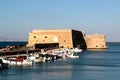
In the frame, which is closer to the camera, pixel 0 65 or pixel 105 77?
pixel 105 77

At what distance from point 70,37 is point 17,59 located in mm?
43771

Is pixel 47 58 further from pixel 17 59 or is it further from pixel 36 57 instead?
pixel 17 59

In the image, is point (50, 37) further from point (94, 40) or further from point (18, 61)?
point (18, 61)

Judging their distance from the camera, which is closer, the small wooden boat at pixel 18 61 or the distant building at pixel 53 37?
the small wooden boat at pixel 18 61

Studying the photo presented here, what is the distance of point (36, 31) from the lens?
88062mm

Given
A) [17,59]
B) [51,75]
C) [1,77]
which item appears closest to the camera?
[1,77]

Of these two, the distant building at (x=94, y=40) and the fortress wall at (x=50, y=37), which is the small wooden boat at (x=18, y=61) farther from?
the distant building at (x=94, y=40)

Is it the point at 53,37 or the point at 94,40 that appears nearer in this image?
the point at 53,37

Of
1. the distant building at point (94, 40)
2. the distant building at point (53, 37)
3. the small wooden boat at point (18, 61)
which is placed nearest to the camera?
the small wooden boat at point (18, 61)

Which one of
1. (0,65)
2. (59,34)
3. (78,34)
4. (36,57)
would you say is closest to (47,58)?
(36,57)

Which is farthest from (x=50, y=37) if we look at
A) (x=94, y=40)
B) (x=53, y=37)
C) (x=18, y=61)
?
(x=18, y=61)

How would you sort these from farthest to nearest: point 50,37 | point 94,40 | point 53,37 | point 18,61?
1. point 94,40
2. point 50,37
3. point 53,37
4. point 18,61

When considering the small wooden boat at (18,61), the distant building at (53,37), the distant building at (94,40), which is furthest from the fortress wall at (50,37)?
the small wooden boat at (18,61)

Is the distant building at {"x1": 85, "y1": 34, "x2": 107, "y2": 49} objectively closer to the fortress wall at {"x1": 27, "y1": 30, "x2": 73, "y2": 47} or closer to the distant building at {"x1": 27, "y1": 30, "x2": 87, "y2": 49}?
the distant building at {"x1": 27, "y1": 30, "x2": 87, "y2": 49}
